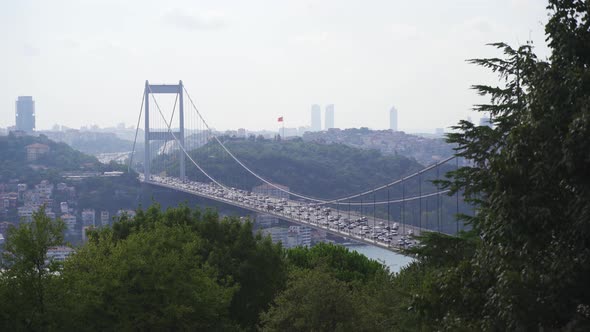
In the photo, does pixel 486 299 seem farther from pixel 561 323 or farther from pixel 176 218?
pixel 176 218

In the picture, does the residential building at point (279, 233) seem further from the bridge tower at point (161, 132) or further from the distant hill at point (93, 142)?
the distant hill at point (93, 142)

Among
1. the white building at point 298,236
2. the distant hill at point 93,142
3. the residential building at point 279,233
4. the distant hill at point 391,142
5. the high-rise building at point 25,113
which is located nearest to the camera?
the white building at point 298,236

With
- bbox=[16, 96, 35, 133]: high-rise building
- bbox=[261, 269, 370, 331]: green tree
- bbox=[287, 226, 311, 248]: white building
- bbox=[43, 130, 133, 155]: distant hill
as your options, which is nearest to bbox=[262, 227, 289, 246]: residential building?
bbox=[287, 226, 311, 248]: white building

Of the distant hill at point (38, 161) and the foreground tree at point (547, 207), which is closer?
the foreground tree at point (547, 207)

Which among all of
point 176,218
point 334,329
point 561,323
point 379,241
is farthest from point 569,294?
point 379,241

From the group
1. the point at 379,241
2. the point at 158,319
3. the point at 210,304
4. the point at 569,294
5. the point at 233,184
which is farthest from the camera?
the point at 233,184

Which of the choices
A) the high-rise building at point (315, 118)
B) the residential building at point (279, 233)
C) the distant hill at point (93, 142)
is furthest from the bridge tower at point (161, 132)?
the high-rise building at point (315, 118)
